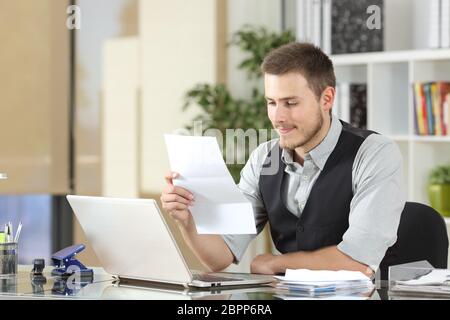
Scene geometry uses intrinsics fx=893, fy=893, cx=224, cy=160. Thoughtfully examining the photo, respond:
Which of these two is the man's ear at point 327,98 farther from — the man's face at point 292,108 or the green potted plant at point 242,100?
the green potted plant at point 242,100

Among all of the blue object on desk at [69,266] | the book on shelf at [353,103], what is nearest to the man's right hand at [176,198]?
the blue object on desk at [69,266]

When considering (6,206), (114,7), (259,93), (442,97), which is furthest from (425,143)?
(6,206)

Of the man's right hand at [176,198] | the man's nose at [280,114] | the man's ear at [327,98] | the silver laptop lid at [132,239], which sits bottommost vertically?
the silver laptop lid at [132,239]

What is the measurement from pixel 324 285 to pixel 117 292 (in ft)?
1.63

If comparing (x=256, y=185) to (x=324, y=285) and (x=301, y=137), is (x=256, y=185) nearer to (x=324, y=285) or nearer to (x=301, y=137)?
(x=301, y=137)

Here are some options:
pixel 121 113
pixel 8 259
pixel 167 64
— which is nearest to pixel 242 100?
pixel 167 64

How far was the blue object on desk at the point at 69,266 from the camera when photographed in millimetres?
2467

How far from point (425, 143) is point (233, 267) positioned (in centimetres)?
135

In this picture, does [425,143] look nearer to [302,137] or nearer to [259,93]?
[259,93]

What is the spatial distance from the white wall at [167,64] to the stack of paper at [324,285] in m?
3.21

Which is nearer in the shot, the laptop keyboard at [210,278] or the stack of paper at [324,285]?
the stack of paper at [324,285]

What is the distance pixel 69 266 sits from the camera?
248 cm
